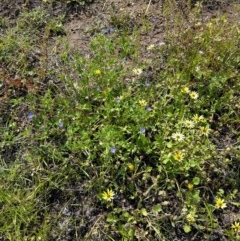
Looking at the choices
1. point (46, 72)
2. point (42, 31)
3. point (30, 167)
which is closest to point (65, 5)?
point (42, 31)

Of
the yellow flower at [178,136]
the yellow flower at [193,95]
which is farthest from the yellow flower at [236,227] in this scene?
the yellow flower at [193,95]

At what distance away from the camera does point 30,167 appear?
2307mm

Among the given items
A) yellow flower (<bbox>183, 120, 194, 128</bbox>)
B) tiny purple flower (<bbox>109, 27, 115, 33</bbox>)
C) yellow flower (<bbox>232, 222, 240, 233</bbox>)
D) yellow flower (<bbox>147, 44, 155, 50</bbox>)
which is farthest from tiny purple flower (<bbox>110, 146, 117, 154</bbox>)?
tiny purple flower (<bbox>109, 27, 115, 33</bbox>)

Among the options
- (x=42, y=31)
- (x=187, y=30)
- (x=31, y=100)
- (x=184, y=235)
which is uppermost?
(x=187, y=30)

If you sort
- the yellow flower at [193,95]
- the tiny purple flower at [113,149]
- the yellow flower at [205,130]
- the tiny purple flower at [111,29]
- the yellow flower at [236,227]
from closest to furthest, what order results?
the yellow flower at [236,227], the tiny purple flower at [113,149], the yellow flower at [205,130], the yellow flower at [193,95], the tiny purple flower at [111,29]

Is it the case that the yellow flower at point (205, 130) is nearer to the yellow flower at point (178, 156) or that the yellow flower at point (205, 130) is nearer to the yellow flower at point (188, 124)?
the yellow flower at point (188, 124)

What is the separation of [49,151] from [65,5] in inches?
57.8

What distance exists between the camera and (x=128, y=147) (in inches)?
89.4

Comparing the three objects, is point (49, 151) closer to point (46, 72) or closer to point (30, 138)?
point (30, 138)

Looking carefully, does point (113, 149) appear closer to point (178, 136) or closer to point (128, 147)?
point (128, 147)

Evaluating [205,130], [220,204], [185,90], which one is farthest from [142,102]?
[220,204]

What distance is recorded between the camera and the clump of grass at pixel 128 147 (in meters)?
2.10

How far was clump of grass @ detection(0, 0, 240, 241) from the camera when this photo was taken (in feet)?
6.89

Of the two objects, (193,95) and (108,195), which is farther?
(193,95)
